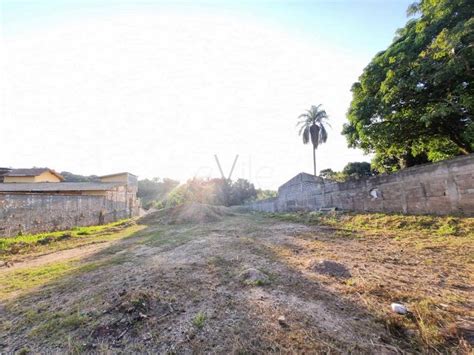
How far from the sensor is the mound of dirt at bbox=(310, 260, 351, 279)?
3.46 meters

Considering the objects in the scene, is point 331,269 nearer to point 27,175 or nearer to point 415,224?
point 415,224

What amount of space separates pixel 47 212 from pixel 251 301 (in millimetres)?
11721

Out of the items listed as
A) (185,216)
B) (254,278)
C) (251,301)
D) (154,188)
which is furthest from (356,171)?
(154,188)

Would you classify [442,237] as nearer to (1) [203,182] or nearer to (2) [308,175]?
(2) [308,175]

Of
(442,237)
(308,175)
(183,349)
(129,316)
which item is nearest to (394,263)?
(442,237)

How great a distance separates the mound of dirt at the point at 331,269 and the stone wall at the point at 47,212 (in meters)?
11.2

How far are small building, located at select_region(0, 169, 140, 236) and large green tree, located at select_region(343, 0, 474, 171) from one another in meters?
14.7

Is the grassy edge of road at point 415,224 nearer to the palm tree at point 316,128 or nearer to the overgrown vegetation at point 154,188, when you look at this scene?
the palm tree at point 316,128

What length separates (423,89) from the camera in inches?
297

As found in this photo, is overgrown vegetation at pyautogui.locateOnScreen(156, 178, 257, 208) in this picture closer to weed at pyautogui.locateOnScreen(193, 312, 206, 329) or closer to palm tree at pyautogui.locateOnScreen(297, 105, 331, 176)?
palm tree at pyautogui.locateOnScreen(297, 105, 331, 176)

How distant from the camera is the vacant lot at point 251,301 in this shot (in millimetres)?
1958

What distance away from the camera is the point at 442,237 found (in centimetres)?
541

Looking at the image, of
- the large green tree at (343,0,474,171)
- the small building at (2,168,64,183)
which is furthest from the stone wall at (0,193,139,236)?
the large green tree at (343,0,474,171)

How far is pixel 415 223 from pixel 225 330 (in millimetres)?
7530
